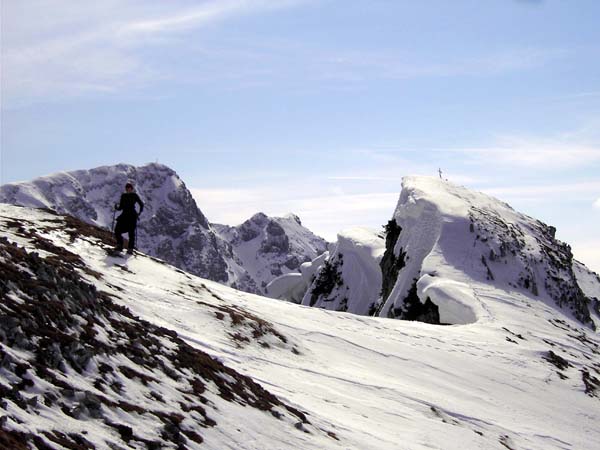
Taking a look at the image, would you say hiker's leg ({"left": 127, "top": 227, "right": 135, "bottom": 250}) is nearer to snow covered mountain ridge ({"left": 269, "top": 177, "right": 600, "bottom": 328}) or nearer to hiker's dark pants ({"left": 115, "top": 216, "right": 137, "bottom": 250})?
hiker's dark pants ({"left": 115, "top": 216, "right": 137, "bottom": 250})

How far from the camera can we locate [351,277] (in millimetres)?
64938

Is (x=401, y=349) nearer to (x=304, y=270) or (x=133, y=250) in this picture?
(x=133, y=250)

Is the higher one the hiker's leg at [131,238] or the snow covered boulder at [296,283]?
the hiker's leg at [131,238]

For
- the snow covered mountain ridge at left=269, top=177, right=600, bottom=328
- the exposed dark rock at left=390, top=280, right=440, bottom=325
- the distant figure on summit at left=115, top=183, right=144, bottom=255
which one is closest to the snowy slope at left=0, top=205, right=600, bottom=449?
the distant figure on summit at left=115, top=183, right=144, bottom=255

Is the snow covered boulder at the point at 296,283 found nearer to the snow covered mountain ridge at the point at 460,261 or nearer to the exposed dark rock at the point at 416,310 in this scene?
the snow covered mountain ridge at the point at 460,261

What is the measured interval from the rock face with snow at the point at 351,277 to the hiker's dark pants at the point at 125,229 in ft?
125

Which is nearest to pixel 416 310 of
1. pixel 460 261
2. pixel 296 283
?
pixel 460 261

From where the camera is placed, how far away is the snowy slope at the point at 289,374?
9.95 m

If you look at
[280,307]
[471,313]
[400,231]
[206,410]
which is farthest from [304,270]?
[206,410]

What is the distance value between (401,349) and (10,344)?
1760cm

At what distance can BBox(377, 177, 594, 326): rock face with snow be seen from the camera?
39.6 meters

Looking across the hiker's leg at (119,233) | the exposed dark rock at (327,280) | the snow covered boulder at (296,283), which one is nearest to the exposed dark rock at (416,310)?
the hiker's leg at (119,233)

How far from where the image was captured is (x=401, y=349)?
82.4 ft

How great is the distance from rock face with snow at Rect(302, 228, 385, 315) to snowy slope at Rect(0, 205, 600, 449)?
90.7ft
